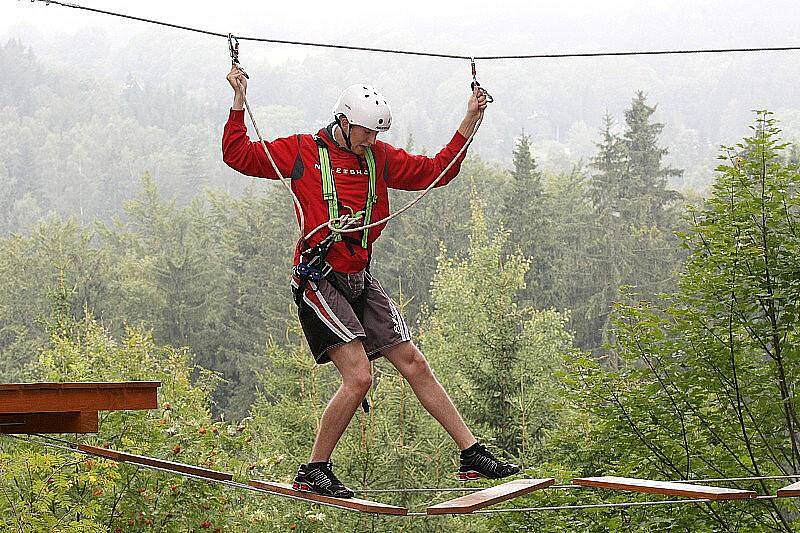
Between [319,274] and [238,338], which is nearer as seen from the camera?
[319,274]

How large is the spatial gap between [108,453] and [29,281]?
1464 inches

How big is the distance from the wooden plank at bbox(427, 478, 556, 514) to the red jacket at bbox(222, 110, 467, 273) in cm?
107

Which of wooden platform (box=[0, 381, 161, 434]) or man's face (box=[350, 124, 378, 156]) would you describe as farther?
wooden platform (box=[0, 381, 161, 434])

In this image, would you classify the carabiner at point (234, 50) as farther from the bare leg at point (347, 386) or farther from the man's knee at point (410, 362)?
the man's knee at point (410, 362)

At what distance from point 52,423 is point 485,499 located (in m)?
2.33

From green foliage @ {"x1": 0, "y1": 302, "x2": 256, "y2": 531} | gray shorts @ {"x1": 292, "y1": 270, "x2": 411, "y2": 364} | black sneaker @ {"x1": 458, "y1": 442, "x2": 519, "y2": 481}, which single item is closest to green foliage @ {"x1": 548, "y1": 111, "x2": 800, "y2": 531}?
green foliage @ {"x1": 0, "y1": 302, "x2": 256, "y2": 531}

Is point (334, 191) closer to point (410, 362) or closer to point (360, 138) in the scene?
point (360, 138)

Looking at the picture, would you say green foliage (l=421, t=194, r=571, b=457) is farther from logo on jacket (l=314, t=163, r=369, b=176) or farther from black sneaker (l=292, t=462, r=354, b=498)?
logo on jacket (l=314, t=163, r=369, b=176)

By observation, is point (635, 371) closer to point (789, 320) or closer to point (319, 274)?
point (789, 320)

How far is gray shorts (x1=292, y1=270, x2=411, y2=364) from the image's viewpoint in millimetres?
4691

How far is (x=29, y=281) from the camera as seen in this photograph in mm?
40875

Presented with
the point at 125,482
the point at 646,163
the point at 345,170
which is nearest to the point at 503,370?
the point at 125,482

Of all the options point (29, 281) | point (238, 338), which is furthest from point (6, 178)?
point (238, 338)

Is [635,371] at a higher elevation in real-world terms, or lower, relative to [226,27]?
lower
